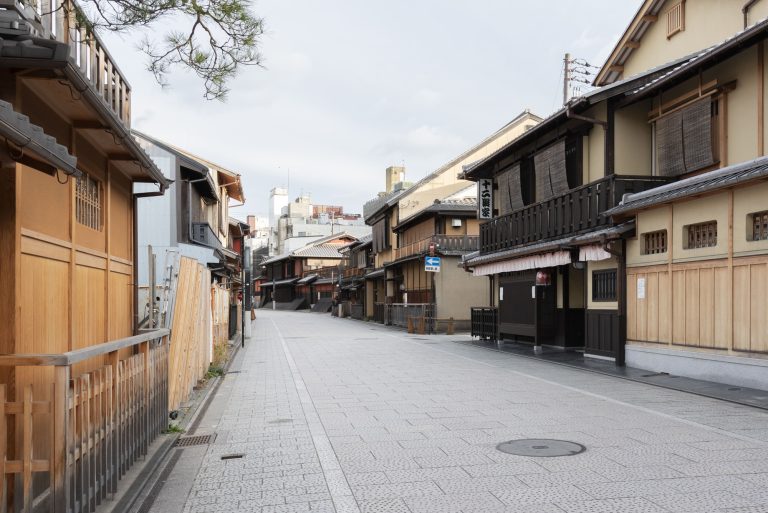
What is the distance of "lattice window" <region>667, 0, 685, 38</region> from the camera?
60.0 feet

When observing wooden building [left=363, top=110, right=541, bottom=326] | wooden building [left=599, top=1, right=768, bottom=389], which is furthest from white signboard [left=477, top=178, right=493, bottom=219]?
wooden building [left=599, top=1, right=768, bottom=389]

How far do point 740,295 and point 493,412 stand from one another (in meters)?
5.51

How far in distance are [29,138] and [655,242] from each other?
13.7 metres

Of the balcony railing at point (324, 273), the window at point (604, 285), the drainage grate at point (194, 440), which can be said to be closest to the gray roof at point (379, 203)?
the balcony railing at point (324, 273)

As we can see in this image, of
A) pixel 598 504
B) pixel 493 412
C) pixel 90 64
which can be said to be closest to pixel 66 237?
pixel 90 64

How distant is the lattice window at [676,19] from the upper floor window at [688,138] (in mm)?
3986

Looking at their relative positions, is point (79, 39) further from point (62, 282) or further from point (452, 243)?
point (452, 243)

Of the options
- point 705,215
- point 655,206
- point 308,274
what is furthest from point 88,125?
point 308,274

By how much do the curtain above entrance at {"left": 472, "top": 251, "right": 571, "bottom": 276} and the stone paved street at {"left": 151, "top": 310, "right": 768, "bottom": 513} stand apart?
4.31 meters

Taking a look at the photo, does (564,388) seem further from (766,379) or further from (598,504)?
(598,504)

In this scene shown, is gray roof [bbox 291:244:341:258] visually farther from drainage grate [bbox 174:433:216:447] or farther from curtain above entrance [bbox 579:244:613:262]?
drainage grate [bbox 174:433:216:447]

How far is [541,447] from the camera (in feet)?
25.2

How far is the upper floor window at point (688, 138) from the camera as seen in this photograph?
14.2 m

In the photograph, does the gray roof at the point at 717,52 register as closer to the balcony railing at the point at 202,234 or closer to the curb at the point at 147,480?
the curb at the point at 147,480
